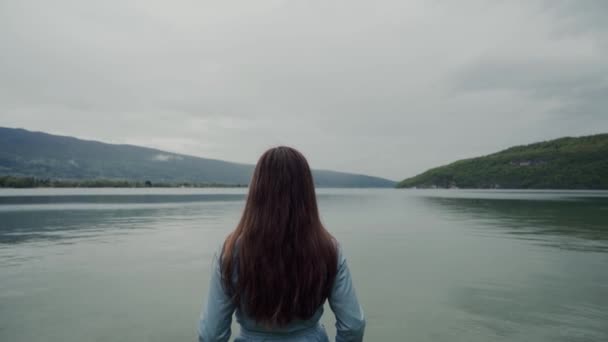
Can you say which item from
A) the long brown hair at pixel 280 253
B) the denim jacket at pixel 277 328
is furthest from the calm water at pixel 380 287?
the long brown hair at pixel 280 253

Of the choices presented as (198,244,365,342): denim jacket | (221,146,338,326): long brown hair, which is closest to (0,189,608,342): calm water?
(198,244,365,342): denim jacket

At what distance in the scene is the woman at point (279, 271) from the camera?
2.73m

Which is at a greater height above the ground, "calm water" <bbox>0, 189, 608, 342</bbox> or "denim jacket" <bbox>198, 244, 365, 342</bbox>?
"denim jacket" <bbox>198, 244, 365, 342</bbox>

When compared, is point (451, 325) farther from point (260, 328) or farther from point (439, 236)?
point (439, 236)

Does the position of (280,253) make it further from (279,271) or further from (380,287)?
(380,287)

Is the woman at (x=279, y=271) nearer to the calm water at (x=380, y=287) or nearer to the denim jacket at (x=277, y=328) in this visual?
the denim jacket at (x=277, y=328)

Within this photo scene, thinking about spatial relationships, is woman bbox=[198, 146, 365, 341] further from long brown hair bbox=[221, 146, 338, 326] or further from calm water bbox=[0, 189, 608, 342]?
calm water bbox=[0, 189, 608, 342]

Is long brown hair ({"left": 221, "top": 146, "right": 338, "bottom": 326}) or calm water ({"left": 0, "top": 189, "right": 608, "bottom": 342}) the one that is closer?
long brown hair ({"left": 221, "top": 146, "right": 338, "bottom": 326})

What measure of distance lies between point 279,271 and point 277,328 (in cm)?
51

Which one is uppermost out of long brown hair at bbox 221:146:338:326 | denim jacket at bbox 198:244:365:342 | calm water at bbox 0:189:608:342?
long brown hair at bbox 221:146:338:326

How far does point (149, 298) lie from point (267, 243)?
933 centimetres

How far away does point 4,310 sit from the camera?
29.7 ft

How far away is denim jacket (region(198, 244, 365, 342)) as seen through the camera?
Result: 108 inches

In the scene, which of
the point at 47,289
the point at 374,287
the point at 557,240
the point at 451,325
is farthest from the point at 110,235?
the point at 557,240
